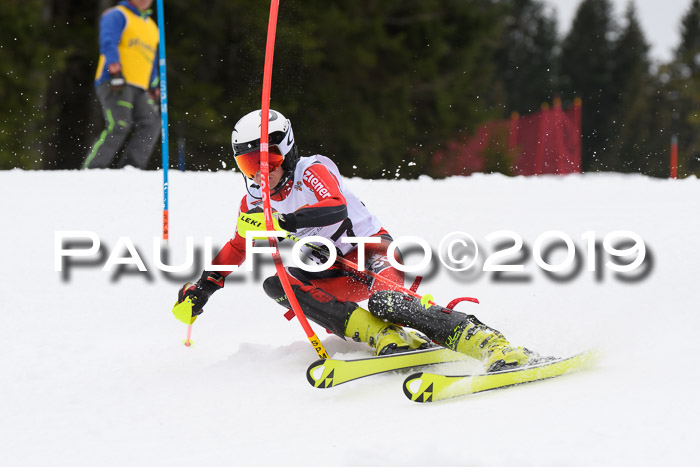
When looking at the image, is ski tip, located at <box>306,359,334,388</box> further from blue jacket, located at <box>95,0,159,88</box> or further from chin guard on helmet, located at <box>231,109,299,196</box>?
blue jacket, located at <box>95,0,159,88</box>

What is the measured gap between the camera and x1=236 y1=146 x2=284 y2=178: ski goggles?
3.58 meters

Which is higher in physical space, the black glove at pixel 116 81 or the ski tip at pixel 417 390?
the black glove at pixel 116 81

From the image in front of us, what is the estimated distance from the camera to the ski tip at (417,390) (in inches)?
115

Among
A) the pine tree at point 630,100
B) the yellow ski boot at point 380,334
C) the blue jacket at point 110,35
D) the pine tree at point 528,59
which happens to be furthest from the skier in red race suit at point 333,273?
the pine tree at point 528,59

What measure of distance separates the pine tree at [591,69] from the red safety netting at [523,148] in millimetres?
22513

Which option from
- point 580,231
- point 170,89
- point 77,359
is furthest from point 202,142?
point 77,359

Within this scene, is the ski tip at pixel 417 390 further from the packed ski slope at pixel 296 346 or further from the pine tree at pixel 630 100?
the pine tree at pixel 630 100

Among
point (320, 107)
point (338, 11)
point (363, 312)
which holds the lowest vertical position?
point (363, 312)

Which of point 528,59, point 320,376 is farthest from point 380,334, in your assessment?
point 528,59

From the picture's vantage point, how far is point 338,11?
1506cm

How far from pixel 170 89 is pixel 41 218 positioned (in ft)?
26.4

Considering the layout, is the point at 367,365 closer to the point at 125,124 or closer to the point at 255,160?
the point at 255,160

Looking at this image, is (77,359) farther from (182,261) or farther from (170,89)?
(170,89)

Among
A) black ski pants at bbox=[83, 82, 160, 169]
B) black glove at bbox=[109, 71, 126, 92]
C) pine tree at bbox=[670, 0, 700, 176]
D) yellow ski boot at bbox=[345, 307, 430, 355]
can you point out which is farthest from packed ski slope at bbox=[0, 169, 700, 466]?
pine tree at bbox=[670, 0, 700, 176]
